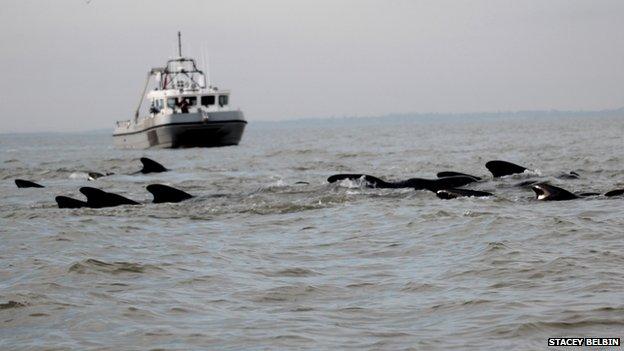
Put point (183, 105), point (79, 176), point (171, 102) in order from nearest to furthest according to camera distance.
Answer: point (79, 176) < point (183, 105) < point (171, 102)

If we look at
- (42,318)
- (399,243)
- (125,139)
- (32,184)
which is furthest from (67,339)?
(125,139)

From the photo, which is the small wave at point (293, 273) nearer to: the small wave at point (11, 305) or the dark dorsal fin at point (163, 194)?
the small wave at point (11, 305)

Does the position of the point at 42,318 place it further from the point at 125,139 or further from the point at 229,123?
the point at 125,139

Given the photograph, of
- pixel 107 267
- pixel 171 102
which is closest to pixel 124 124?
pixel 171 102

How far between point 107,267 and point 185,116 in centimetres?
5390

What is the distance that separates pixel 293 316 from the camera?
1074cm

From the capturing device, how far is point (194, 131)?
67500 millimetres

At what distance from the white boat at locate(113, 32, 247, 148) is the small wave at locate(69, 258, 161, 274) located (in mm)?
53219

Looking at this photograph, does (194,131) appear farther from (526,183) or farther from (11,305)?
(11,305)

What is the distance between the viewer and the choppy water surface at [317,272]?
9984 mm

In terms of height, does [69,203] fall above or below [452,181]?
below

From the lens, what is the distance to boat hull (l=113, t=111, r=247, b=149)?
67.6m

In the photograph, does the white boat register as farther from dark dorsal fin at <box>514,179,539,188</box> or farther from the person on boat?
dark dorsal fin at <box>514,179,539,188</box>
